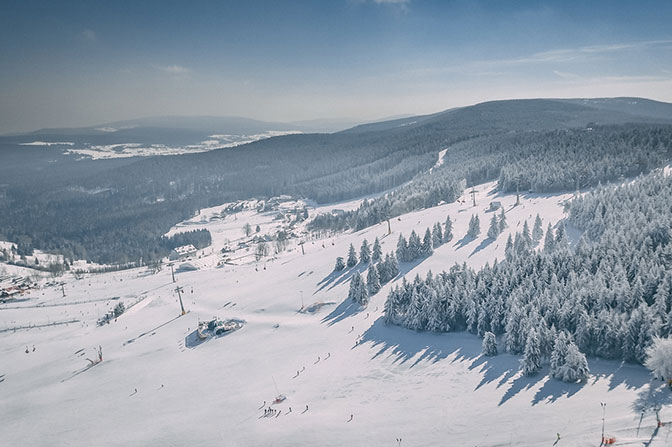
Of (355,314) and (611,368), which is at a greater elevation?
(611,368)

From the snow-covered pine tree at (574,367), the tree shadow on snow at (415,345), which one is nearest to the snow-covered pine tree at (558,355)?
the snow-covered pine tree at (574,367)

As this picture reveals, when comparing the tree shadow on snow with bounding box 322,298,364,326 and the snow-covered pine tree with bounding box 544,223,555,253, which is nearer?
the tree shadow on snow with bounding box 322,298,364,326

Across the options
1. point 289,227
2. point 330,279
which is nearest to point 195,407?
point 330,279

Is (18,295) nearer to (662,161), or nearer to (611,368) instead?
(611,368)

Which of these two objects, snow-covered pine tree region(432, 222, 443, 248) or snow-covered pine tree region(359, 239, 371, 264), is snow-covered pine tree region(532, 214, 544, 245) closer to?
snow-covered pine tree region(432, 222, 443, 248)

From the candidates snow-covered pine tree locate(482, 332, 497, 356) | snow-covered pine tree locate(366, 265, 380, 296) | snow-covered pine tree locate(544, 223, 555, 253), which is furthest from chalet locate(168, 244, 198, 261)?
snow-covered pine tree locate(482, 332, 497, 356)

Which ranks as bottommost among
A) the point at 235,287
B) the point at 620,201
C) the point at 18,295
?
the point at 18,295

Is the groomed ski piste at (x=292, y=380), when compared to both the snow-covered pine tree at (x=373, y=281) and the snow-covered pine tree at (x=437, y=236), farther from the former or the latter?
the snow-covered pine tree at (x=437, y=236)
